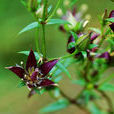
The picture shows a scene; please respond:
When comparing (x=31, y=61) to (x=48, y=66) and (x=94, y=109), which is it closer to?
(x=48, y=66)

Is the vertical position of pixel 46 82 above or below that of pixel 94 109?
above

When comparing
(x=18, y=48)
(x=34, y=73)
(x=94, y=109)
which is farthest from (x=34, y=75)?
(x=18, y=48)

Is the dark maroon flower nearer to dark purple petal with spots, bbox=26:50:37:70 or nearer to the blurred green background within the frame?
dark purple petal with spots, bbox=26:50:37:70

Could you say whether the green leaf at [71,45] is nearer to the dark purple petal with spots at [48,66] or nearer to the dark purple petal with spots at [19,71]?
the dark purple petal with spots at [48,66]

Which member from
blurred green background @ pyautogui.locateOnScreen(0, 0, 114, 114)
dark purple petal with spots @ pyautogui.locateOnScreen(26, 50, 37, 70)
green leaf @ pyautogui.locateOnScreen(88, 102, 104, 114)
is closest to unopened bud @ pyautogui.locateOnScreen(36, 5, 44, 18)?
dark purple petal with spots @ pyautogui.locateOnScreen(26, 50, 37, 70)

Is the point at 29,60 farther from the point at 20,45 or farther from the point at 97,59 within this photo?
the point at 20,45

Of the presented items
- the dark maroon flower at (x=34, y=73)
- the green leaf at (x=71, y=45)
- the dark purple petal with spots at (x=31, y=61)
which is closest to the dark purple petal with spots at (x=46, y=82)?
the dark maroon flower at (x=34, y=73)

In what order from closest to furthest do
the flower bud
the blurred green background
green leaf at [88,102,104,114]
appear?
1. the flower bud
2. green leaf at [88,102,104,114]
3. the blurred green background
